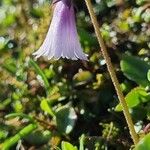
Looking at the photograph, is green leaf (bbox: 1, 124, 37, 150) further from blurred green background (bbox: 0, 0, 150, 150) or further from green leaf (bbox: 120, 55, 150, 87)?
green leaf (bbox: 120, 55, 150, 87)

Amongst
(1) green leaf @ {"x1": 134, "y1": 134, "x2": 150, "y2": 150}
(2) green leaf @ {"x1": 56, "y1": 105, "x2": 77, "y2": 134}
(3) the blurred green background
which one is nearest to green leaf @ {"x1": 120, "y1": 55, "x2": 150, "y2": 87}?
(3) the blurred green background

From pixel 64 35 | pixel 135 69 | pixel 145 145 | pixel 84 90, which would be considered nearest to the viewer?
pixel 145 145

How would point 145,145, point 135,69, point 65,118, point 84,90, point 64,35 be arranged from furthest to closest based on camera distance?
point 84,90
point 65,118
point 135,69
point 64,35
point 145,145

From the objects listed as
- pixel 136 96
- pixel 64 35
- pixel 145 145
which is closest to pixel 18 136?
pixel 136 96

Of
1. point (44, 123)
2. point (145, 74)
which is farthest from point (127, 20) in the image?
point (44, 123)

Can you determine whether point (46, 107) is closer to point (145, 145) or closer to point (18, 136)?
point (18, 136)

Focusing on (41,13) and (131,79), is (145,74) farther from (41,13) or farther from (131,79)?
(41,13)
